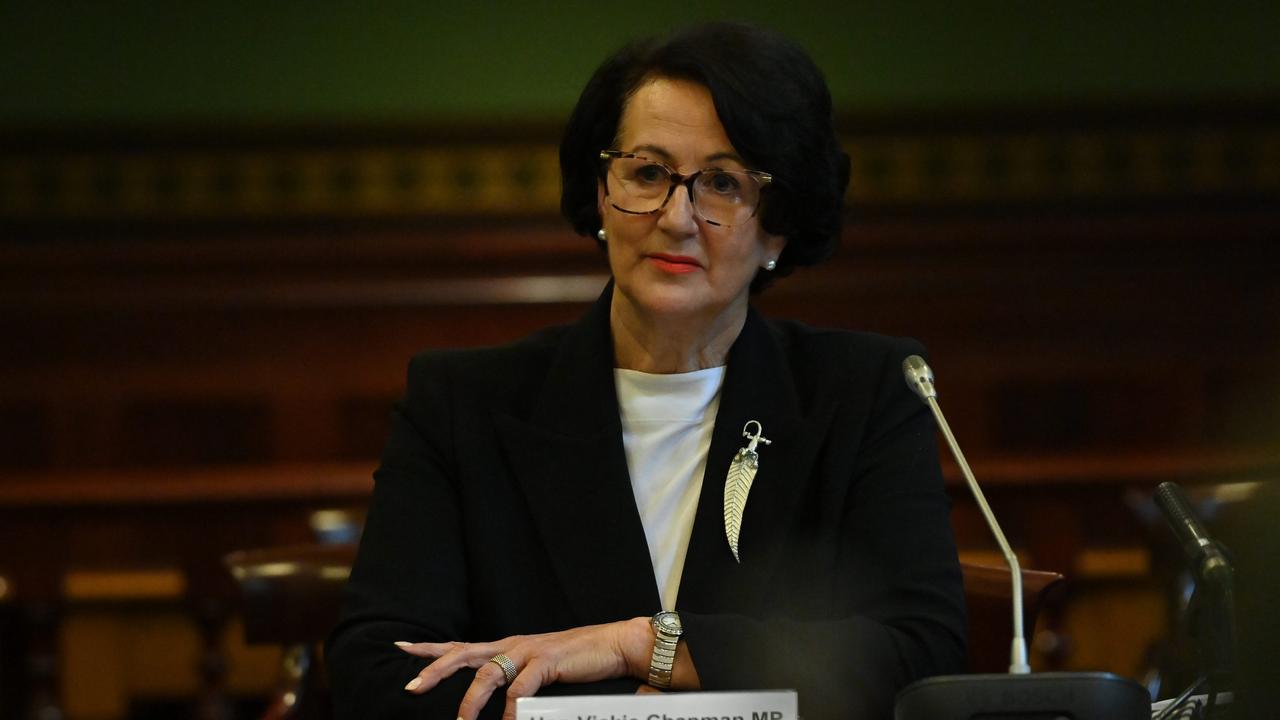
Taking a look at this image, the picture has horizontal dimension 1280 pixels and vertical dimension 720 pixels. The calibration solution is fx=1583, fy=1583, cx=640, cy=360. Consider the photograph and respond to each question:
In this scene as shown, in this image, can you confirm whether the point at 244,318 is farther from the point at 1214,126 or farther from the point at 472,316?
the point at 1214,126

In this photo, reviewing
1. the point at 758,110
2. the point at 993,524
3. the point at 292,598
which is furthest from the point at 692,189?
the point at 292,598

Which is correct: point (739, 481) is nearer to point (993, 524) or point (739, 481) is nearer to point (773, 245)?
point (773, 245)

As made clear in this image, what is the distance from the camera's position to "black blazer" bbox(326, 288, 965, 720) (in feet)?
6.55

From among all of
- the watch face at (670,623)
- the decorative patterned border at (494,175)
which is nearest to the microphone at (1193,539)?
the watch face at (670,623)

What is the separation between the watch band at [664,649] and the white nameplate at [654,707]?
319 mm

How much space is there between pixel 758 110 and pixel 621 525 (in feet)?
1.95

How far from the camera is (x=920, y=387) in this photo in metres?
1.77

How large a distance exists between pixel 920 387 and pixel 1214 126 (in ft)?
14.5

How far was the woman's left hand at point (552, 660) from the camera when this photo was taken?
6.19 ft

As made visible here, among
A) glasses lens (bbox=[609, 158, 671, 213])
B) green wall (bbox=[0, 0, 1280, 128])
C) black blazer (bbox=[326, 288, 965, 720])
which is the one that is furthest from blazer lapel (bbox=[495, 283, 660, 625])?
green wall (bbox=[0, 0, 1280, 128])

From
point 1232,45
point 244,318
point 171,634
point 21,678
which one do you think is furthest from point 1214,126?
point 21,678

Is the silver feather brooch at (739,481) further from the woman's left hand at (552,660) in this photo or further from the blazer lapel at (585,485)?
the woman's left hand at (552,660)

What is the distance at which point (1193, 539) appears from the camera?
159 cm

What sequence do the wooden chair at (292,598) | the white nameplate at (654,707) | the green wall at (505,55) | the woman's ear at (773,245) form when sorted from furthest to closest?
the green wall at (505,55) → the wooden chair at (292,598) → the woman's ear at (773,245) → the white nameplate at (654,707)
